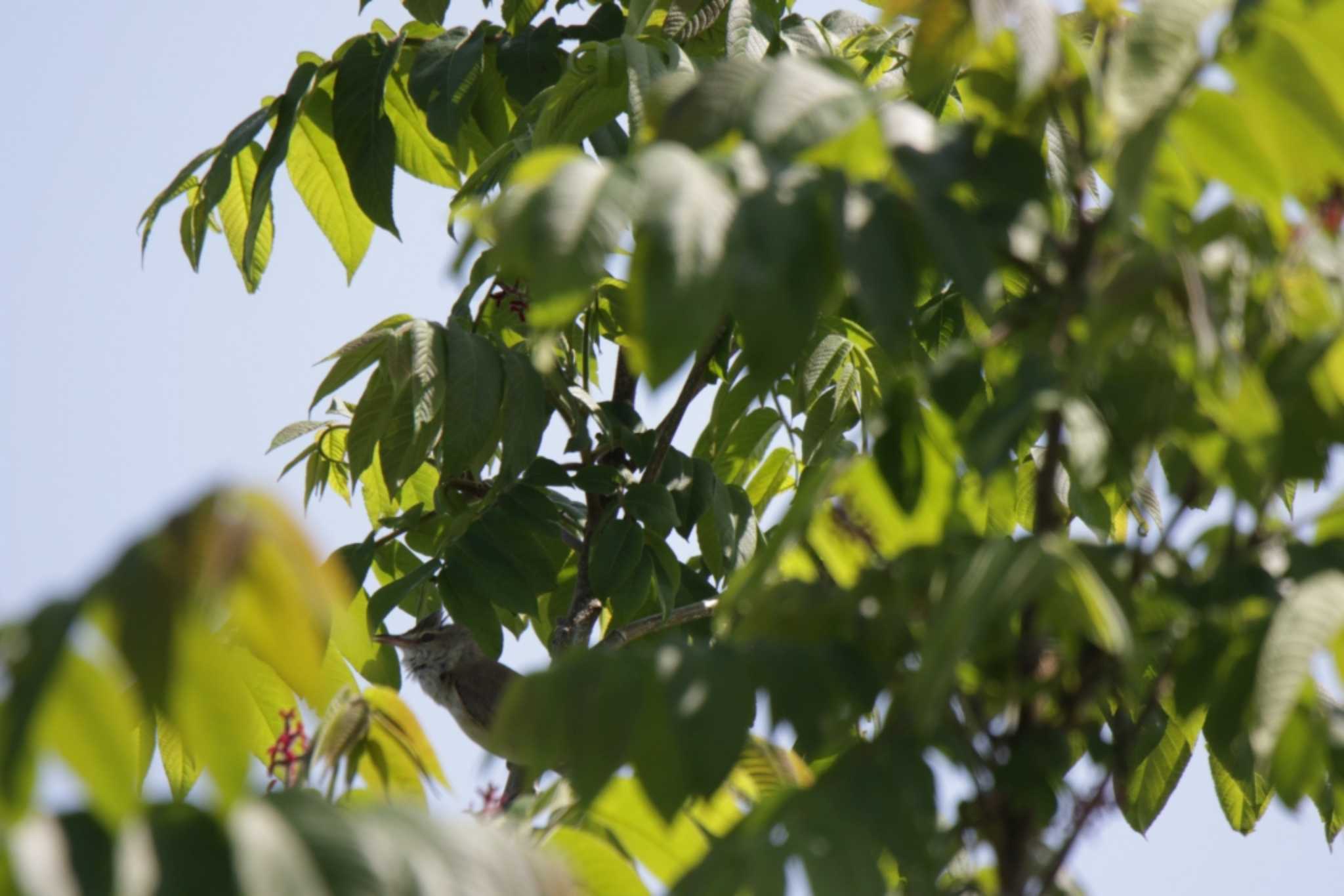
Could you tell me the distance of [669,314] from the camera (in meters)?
0.96

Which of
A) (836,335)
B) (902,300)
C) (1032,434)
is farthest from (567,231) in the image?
(836,335)

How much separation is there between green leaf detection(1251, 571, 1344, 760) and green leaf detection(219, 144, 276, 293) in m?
2.21

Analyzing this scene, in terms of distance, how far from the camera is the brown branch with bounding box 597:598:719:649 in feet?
8.23

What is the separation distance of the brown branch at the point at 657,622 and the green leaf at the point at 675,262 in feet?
5.01

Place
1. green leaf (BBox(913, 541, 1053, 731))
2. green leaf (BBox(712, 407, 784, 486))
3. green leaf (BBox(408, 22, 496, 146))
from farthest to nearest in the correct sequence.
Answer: green leaf (BBox(712, 407, 784, 486))
green leaf (BBox(408, 22, 496, 146))
green leaf (BBox(913, 541, 1053, 731))

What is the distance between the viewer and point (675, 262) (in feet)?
3.16

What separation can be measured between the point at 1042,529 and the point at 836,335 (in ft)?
4.62

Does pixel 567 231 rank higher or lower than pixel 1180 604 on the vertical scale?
higher

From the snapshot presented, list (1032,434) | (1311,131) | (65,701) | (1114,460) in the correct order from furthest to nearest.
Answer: (1032,434)
(1114,460)
(1311,131)
(65,701)

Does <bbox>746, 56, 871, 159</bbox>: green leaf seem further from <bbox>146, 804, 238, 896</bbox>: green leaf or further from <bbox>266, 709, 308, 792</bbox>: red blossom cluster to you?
<bbox>266, 709, 308, 792</bbox>: red blossom cluster

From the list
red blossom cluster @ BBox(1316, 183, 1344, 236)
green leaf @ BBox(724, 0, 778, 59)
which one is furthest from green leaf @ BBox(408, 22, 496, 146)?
red blossom cluster @ BBox(1316, 183, 1344, 236)

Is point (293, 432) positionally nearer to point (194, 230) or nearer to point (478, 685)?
point (194, 230)

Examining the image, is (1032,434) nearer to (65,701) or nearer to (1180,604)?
(1180,604)

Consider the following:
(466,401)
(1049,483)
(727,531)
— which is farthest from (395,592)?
(1049,483)
